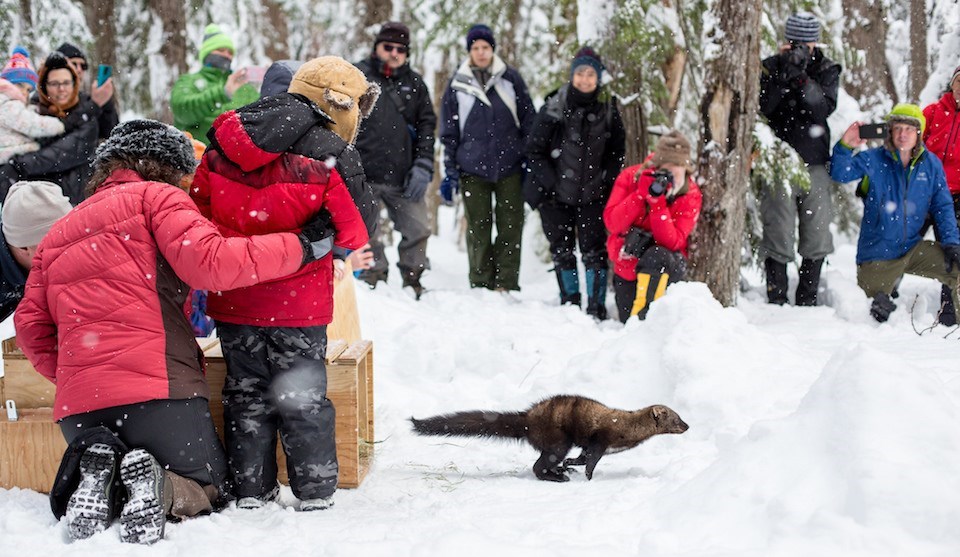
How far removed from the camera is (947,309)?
810cm

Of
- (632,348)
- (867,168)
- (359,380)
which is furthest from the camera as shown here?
(867,168)

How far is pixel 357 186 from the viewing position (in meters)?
4.04

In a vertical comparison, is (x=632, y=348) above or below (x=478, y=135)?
below

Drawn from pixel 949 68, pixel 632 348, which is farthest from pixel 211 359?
pixel 949 68

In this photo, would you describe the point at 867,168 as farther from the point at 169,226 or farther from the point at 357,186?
the point at 169,226

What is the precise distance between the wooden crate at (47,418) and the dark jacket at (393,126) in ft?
13.9

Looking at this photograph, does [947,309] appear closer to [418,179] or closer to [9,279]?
[418,179]

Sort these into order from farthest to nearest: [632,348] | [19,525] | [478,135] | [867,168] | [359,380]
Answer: [478,135] < [867,168] < [632,348] < [359,380] < [19,525]

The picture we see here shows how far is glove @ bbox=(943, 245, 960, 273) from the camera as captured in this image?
786 centimetres

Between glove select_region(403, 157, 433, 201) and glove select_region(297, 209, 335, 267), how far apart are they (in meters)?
4.64

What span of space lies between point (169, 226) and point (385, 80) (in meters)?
5.23

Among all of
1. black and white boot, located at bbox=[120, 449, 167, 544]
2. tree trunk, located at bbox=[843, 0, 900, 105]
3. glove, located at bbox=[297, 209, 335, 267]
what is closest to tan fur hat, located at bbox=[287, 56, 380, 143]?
Answer: glove, located at bbox=[297, 209, 335, 267]

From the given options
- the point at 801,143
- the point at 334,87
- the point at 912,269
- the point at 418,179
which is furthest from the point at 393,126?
the point at 912,269

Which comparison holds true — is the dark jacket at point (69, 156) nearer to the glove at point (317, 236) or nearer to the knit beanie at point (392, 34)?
the knit beanie at point (392, 34)
